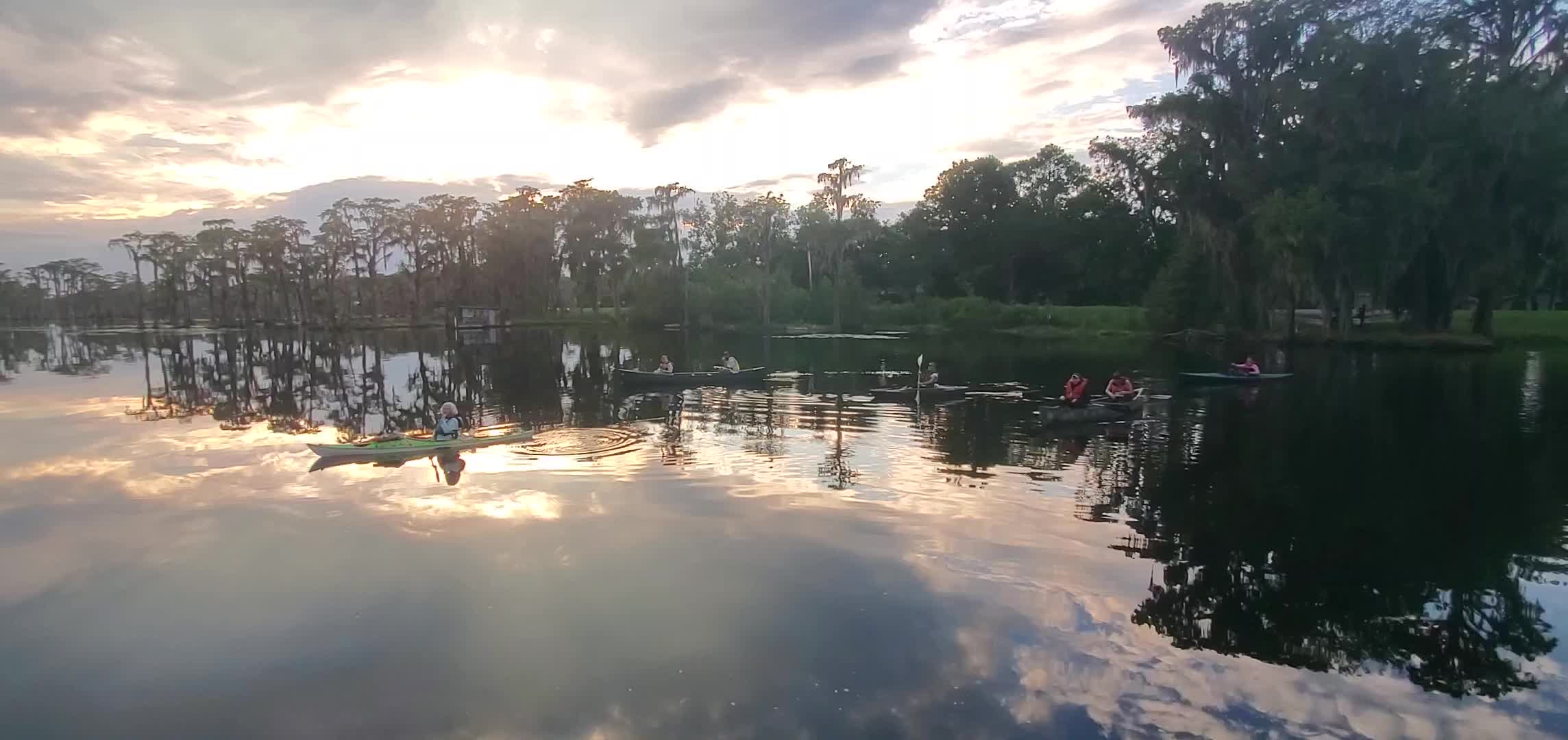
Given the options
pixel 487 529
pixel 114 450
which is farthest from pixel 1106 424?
pixel 114 450

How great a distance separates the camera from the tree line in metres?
42.3

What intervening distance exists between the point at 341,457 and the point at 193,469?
113 inches

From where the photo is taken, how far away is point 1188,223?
5144cm

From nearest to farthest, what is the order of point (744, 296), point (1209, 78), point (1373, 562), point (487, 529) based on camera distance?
point (1373, 562) < point (487, 529) < point (1209, 78) < point (744, 296)

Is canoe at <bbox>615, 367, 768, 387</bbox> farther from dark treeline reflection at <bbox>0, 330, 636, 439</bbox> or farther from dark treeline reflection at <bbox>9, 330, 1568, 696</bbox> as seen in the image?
dark treeline reflection at <bbox>0, 330, 636, 439</bbox>

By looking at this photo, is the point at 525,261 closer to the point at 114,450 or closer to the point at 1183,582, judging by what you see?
the point at 114,450

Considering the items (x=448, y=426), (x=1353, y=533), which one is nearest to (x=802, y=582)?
(x=1353, y=533)

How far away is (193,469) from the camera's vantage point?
17281 mm

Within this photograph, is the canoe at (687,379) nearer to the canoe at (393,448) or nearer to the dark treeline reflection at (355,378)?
the dark treeline reflection at (355,378)

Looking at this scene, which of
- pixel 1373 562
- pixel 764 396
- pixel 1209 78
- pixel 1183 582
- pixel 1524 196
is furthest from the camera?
pixel 1209 78

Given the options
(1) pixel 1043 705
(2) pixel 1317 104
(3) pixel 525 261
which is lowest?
(1) pixel 1043 705

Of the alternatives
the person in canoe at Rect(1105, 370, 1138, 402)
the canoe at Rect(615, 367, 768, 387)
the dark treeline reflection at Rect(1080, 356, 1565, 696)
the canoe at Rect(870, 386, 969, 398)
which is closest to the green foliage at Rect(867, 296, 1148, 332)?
the canoe at Rect(870, 386, 969, 398)

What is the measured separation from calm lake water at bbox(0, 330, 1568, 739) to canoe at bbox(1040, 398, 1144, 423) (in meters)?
0.43

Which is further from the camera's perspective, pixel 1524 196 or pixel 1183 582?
pixel 1524 196
